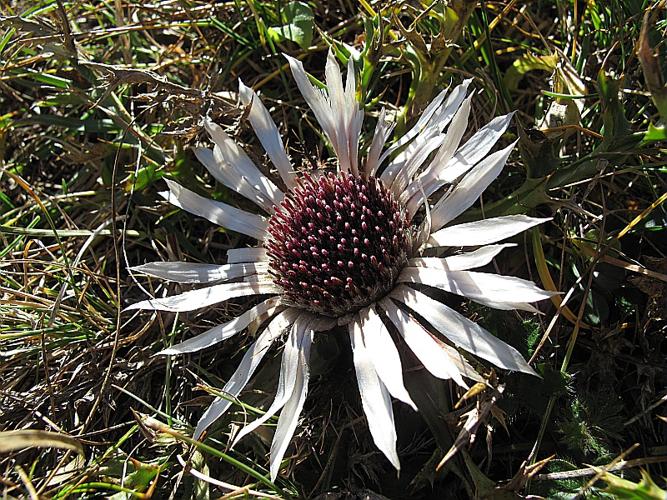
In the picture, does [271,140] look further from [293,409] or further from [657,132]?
[657,132]

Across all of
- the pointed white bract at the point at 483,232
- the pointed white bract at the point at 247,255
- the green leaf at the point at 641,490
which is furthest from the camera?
the pointed white bract at the point at 247,255

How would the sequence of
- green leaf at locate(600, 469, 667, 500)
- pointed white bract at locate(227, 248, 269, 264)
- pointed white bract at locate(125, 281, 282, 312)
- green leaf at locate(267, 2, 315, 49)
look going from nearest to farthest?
1. green leaf at locate(600, 469, 667, 500)
2. pointed white bract at locate(125, 281, 282, 312)
3. pointed white bract at locate(227, 248, 269, 264)
4. green leaf at locate(267, 2, 315, 49)

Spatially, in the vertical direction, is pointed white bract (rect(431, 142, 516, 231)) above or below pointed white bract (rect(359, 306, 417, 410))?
above

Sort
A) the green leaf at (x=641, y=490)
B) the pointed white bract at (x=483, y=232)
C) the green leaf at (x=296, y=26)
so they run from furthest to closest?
the green leaf at (x=296, y=26), the pointed white bract at (x=483, y=232), the green leaf at (x=641, y=490)

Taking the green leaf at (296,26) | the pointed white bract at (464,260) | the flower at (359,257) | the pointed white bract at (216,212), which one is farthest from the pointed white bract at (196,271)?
the green leaf at (296,26)

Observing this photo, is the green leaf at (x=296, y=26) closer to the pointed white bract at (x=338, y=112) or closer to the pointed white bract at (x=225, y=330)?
the pointed white bract at (x=338, y=112)

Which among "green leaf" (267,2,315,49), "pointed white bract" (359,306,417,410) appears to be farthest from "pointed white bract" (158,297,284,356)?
"green leaf" (267,2,315,49)

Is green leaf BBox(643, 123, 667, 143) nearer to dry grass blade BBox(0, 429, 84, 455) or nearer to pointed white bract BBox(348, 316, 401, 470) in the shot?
pointed white bract BBox(348, 316, 401, 470)
